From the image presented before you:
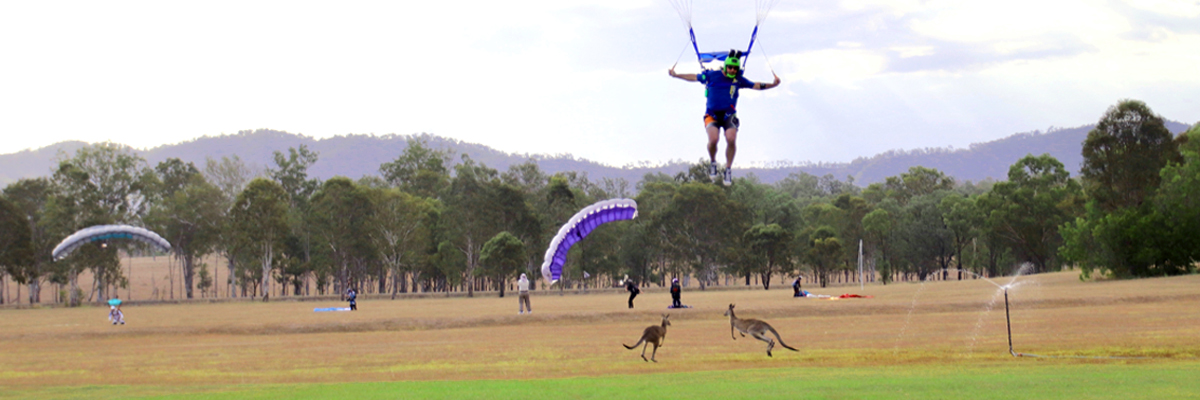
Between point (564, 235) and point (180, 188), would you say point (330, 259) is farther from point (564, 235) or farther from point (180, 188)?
point (564, 235)

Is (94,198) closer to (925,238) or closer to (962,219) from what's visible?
(962,219)

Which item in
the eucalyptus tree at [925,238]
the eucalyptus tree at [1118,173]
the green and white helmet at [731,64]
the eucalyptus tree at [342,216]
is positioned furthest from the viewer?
the eucalyptus tree at [925,238]

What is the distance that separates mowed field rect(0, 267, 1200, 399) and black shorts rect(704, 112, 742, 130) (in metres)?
4.78

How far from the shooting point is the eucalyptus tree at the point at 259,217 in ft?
305

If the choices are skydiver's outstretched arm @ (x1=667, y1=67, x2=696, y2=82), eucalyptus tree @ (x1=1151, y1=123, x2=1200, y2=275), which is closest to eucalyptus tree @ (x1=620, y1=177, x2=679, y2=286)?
eucalyptus tree @ (x1=1151, y1=123, x2=1200, y2=275)

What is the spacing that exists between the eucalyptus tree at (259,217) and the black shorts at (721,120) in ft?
273

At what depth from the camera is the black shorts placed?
54.9 ft

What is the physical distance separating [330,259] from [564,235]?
2170 inches

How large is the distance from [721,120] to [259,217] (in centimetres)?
8525

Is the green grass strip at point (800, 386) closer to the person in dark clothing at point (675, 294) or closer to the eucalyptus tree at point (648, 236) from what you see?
the person in dark clothing at point (675, 294)

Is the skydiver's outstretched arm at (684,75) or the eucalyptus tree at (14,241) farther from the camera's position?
the eucalyptus tree at (14,241)

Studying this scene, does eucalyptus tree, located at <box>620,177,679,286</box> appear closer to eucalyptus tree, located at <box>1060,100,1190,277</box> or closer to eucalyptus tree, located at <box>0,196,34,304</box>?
eucalyptus tree, located at <box>1060,100,1190,277</box>

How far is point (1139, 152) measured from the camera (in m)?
64.1

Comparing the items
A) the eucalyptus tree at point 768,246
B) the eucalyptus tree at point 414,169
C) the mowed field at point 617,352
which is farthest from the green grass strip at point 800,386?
the eucalyptus tree at point 414,169
